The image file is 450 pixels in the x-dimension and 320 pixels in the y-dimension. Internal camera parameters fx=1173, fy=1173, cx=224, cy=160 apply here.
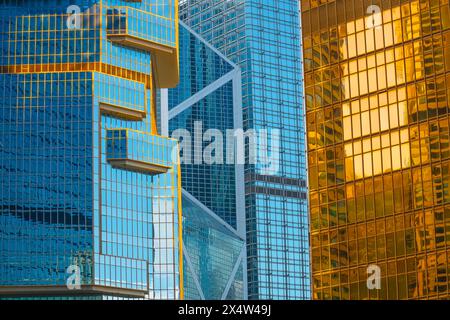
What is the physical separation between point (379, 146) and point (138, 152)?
76.7 m

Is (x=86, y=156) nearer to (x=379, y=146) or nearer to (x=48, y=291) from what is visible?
(x=48, y=291)

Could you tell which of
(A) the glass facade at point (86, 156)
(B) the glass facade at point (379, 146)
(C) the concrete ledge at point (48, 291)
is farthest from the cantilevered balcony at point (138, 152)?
(B) the glass facade at point (379, 146)

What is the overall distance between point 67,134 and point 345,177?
76.5 meters

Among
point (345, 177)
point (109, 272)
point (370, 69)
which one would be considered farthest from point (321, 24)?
point (109, 272)

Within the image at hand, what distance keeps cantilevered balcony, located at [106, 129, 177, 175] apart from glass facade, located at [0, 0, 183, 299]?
0.61 feet

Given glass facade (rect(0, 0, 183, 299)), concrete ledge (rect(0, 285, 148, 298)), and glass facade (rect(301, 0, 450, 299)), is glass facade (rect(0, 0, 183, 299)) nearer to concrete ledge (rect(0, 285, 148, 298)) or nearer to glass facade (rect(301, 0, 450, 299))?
concrete ledge (rect(0, 285, 148, 298))

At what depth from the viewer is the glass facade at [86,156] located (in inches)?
6516

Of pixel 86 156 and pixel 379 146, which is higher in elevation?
pixel 86 156

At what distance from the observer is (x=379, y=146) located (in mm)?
100562

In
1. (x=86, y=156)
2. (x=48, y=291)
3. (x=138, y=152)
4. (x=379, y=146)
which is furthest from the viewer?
(x=138, y=152)

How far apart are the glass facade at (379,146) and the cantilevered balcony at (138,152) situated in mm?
66704

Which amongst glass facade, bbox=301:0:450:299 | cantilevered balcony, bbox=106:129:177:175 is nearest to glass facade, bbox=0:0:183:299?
cantilevered balcony, bbox=106:129:177:175

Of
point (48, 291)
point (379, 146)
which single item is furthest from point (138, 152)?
point (379, 146)

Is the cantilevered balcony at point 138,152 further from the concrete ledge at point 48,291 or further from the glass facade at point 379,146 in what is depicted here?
the glass facade at point 379,146
